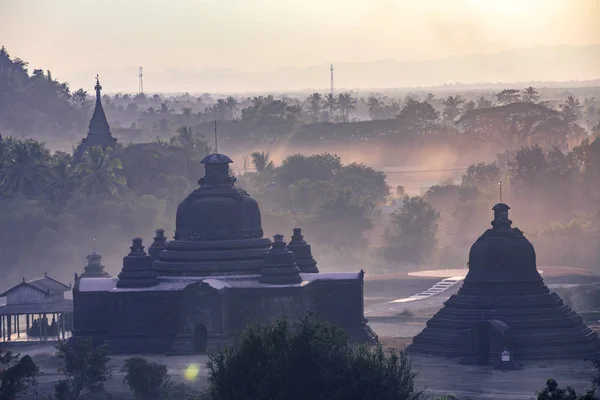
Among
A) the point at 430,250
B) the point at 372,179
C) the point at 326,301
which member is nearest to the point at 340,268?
the point at 430,250

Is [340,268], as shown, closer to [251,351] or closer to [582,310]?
[582,310]

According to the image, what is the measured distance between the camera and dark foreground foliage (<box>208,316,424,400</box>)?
66250 millimetres

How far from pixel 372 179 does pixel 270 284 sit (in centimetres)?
9830

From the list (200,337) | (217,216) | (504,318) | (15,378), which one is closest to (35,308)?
(217,216)

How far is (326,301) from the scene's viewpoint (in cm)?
9731

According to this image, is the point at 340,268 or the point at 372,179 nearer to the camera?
the point at 340,268

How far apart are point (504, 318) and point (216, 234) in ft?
44.5

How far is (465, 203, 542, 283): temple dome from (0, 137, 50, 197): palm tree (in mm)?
68379

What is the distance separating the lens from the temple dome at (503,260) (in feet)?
308

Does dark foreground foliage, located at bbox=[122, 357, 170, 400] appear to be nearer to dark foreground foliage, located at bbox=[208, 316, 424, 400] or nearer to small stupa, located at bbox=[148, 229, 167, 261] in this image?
dark foreground foliage, located at bbox=[208, 316, 424, 400]

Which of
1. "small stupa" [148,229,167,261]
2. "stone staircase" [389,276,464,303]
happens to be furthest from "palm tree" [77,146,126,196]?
"small stupa" [148,229,167,261]

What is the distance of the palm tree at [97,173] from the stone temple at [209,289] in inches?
2363

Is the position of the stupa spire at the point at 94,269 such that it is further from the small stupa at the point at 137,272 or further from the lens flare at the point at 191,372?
the lens flare at the point at 191,372

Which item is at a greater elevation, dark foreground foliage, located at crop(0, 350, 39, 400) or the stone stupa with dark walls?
the stone stupa with dark walls
